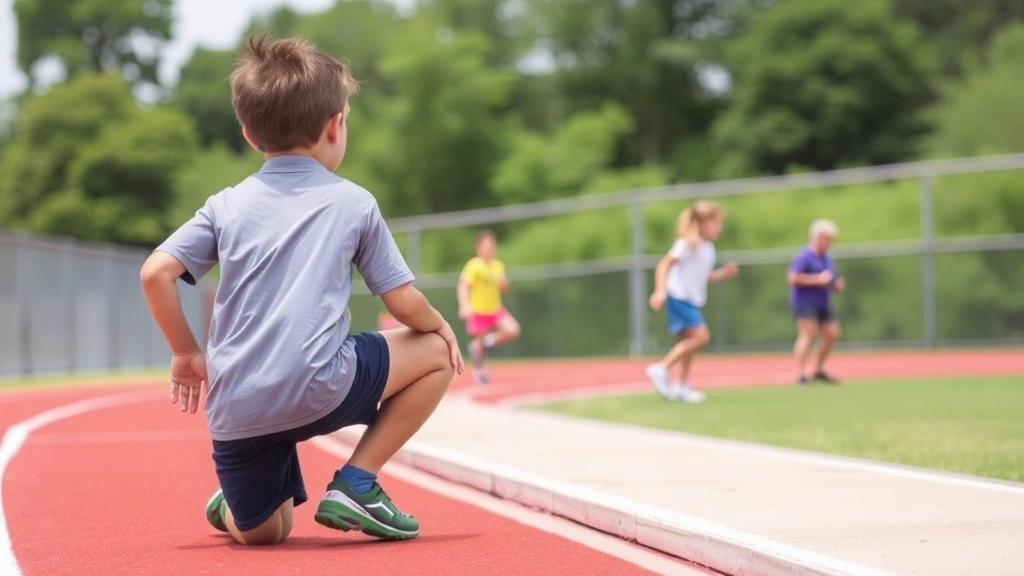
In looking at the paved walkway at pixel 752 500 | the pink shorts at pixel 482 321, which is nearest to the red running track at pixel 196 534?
the paved walkway at pixel 752 500

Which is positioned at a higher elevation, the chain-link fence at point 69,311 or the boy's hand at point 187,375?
the chain-link fence at point 69,311

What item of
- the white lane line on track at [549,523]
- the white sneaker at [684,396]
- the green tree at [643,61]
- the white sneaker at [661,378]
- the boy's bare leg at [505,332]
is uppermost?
the green tree at [643,61]

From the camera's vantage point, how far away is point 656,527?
618 centimetres

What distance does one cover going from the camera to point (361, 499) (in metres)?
5.87

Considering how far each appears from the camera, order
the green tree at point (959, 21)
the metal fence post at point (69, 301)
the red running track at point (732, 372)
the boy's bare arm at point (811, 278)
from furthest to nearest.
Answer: the green tree at point (959, 21)
the metal fence post at point (69, 301)
the red running track at point (732, 372)
the boy's bare arm at point (811, 278)

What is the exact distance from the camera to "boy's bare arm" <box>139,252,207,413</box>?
18.2 feet

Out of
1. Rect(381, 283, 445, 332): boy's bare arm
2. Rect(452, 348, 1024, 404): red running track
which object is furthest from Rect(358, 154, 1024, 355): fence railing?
Rect(381, 283, 445, 332): boy's bare arm

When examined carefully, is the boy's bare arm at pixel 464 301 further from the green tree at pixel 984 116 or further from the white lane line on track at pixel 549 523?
the green tree at pixel 984 116

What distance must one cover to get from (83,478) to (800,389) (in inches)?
369

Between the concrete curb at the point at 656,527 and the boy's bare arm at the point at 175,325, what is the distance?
1741 millimetres

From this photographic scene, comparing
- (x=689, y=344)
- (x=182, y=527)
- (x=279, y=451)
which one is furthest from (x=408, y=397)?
(x=689, y=344)

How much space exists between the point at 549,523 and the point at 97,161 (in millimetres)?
68798

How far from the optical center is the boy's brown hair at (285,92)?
5.62 m

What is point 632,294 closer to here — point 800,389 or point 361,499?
point 800,389
